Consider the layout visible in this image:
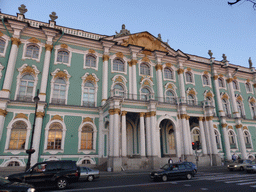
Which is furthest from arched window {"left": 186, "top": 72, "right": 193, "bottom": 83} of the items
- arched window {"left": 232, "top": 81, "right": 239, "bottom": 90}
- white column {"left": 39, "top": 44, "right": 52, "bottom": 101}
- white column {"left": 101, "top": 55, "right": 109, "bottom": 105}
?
white column {"left": 39, "top": 44, "right": 52, "bottom": 101}

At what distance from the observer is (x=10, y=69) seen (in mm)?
19922

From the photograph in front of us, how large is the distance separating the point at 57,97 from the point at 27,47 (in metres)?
7.17

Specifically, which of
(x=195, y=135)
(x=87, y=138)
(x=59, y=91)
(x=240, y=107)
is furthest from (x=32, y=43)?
(x=240, y=107)

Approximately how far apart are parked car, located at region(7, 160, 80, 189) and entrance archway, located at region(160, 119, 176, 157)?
17077 mm

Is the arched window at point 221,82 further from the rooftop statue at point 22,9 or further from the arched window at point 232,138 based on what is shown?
the rooftop statue at point 22,9

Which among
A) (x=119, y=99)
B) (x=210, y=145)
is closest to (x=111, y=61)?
(x=119, y=99)

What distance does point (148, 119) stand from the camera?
21.3 m

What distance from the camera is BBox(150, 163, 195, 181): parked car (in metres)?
12.9

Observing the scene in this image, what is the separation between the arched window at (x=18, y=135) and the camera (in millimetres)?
18514

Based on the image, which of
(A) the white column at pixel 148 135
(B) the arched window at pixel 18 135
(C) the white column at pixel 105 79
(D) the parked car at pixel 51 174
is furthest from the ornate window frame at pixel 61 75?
(D) the parked car at pixel 51 174

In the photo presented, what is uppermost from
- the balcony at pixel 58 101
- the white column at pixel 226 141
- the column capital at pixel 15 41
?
the column capital at pixel 15 41

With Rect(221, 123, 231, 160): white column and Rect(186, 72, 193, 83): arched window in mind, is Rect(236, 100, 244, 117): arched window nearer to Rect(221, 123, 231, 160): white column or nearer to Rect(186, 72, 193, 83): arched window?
Rect(221, 123, 231, 160): white column

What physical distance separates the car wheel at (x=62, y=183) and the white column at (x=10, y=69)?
12900 millimetres

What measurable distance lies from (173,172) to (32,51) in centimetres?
2058
